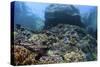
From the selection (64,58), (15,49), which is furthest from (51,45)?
(15,49)

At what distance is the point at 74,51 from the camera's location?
116 inches

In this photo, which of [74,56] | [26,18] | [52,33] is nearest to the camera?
[26,18]

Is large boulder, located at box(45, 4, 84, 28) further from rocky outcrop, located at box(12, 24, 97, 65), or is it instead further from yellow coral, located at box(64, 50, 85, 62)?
yellow coral, located at box(64, 50, 85, 62)

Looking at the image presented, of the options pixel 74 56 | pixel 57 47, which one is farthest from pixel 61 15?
pixel 74 56

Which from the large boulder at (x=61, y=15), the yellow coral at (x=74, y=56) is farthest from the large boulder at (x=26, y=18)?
the yellow coral at (x=74, y=56)

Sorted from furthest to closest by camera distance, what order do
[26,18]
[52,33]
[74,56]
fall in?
[74,56] < [52,33] < [26,18]

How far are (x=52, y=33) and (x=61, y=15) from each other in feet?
0.88

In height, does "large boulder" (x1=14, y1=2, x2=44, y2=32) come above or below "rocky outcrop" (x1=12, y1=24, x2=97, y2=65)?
above

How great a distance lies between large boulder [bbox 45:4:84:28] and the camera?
9.29 feet

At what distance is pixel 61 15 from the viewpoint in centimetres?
290

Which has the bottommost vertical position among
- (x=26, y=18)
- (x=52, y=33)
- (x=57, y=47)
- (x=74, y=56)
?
(x=74, y=56)

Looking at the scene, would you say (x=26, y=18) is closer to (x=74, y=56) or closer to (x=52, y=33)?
(x=52, y=33)

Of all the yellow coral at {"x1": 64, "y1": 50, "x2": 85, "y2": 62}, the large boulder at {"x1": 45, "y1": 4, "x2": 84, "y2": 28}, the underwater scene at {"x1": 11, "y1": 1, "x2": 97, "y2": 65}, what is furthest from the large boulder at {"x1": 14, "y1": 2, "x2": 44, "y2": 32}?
the yellow coral at {"x1": 64, "y1": 50, "x2": 85, "y2": 62}
